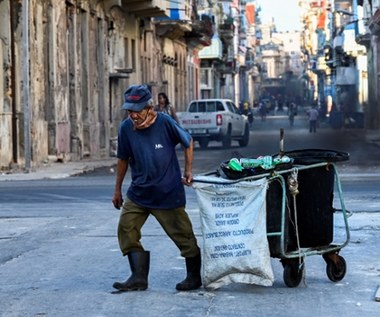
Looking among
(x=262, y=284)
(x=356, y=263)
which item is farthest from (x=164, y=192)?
(x=356, y=263)

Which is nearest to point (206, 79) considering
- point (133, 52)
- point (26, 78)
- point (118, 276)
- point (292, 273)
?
point (133, 52)

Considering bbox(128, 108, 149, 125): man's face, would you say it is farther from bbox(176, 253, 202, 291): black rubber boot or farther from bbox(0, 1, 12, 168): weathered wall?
bbox(0, 1, 12, 168): weathered wall

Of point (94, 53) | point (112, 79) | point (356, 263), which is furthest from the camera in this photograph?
point (112, 79)

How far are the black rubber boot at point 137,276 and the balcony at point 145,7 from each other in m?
33.1

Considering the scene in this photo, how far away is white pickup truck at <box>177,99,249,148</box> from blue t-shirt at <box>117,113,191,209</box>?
115 ft

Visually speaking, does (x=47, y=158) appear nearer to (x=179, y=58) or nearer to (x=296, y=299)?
(x=296, y=299)

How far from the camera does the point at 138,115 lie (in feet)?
30.6

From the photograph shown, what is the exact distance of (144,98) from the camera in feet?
30.7

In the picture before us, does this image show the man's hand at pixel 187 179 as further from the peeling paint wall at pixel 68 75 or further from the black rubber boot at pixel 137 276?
the peeling paint wall at pixel 68 75

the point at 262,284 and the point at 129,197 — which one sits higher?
the point at 129,197

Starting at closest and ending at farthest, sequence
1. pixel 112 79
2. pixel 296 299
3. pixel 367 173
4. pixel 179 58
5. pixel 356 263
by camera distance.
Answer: pixel 296 299, pixel 356 263, pixel 367 173, pixel 112 79, pixel 179 58

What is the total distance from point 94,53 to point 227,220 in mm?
28734

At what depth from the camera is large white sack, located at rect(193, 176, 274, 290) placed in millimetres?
9133

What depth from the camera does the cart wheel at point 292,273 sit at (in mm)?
9461
